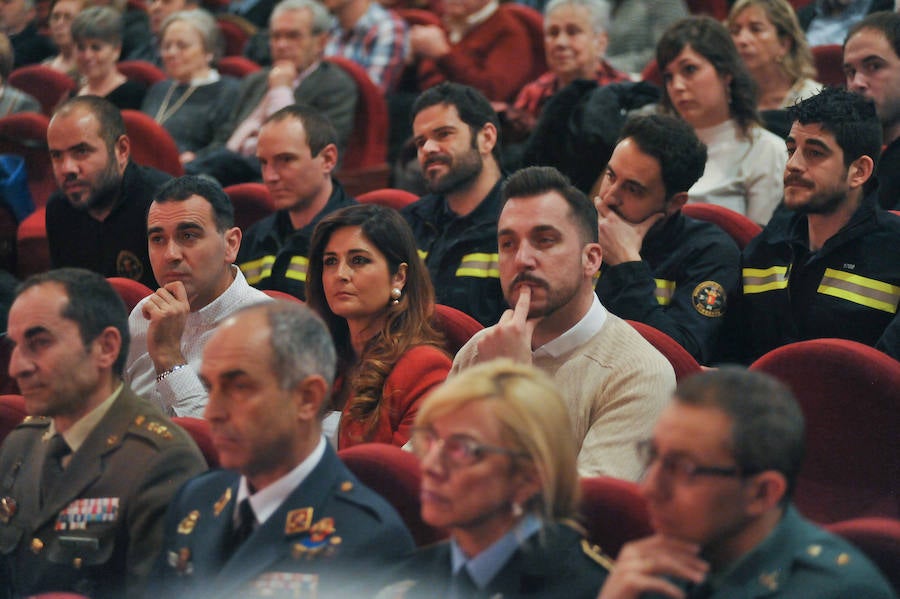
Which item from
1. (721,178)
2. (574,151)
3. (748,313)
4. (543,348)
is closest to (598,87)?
(574,151)

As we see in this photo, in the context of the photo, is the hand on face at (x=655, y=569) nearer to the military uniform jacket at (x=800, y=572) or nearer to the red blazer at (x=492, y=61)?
the military uniform jacket at (x=800, y=572)

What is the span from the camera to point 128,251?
1930 mm

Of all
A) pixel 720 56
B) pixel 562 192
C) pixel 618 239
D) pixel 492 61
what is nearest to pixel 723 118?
pixel 720 56

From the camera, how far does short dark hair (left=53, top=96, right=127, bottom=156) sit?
6.42 feet

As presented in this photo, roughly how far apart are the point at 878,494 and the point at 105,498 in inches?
27.6

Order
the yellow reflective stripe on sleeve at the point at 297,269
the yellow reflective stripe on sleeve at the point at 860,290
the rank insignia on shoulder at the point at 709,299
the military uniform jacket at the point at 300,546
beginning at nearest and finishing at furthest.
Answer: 1. the military uniform jacket at the point at 300,546
2. the yellow reflective stripe on sleeve at the point at 860,290
3. the rank insignia on shoulder at the point at 709,299
4. the yellow reflective stripe on sleeve at the point at 297,269

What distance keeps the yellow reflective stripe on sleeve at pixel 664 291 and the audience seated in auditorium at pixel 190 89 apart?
4.77 feet

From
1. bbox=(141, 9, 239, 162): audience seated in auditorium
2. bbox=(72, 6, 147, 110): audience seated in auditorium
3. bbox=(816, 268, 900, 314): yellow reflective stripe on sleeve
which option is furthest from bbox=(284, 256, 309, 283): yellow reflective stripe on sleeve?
bbox=(72, 6, 147, 110): audience seated in auditorium

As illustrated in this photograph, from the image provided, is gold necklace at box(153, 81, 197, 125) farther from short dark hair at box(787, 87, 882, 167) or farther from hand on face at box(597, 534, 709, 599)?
hand on face at box(597, 534, 709, 599)

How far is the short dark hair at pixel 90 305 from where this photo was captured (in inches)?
44.6

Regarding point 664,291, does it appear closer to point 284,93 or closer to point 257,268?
point 257,268

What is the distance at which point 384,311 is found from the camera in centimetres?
143

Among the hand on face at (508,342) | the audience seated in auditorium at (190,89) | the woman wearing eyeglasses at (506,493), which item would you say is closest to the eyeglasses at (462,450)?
the woman wearing eyeglasses at (506,493)

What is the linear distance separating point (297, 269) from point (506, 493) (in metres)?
1.08
